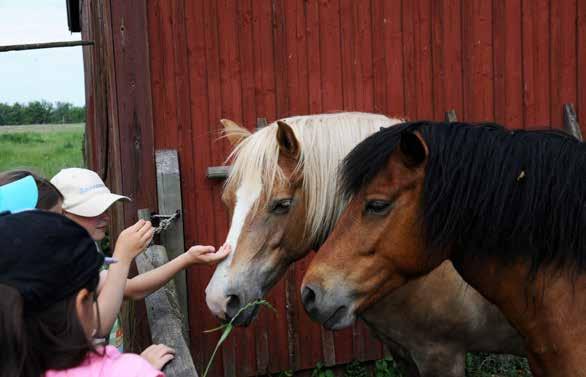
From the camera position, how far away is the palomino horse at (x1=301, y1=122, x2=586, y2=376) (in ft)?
7.06

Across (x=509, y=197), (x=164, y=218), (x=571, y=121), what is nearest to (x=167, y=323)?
(x=509, y=197)

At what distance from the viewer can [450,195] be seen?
2.18 meters

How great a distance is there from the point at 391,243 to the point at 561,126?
320cm

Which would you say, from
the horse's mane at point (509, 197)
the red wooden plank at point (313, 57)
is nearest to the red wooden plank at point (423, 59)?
the red wooden plank at point (313, 57)

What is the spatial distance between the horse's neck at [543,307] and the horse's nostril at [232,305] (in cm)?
104

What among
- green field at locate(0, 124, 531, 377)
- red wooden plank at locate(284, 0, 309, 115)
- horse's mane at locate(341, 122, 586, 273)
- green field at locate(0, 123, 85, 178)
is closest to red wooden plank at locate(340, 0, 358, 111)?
red wooden plank at locate(284, 0, 309, 115)

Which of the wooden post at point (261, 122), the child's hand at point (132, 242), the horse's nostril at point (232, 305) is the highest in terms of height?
the wooden post at point (261, 122)

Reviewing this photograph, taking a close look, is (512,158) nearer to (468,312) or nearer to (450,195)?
(450,195)

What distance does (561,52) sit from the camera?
4.86 metres

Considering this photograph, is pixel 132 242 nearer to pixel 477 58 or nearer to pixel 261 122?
pixel 261 122

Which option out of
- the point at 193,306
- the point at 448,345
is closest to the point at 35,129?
the point at 193,306

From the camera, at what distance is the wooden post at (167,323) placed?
198cm

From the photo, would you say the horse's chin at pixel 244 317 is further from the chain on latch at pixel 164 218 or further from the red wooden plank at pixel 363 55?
the red wooden plank at pixel 363 55

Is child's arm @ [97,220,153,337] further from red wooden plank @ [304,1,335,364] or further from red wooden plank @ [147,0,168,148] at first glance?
red wooden plank @ [304,1,335,364]
